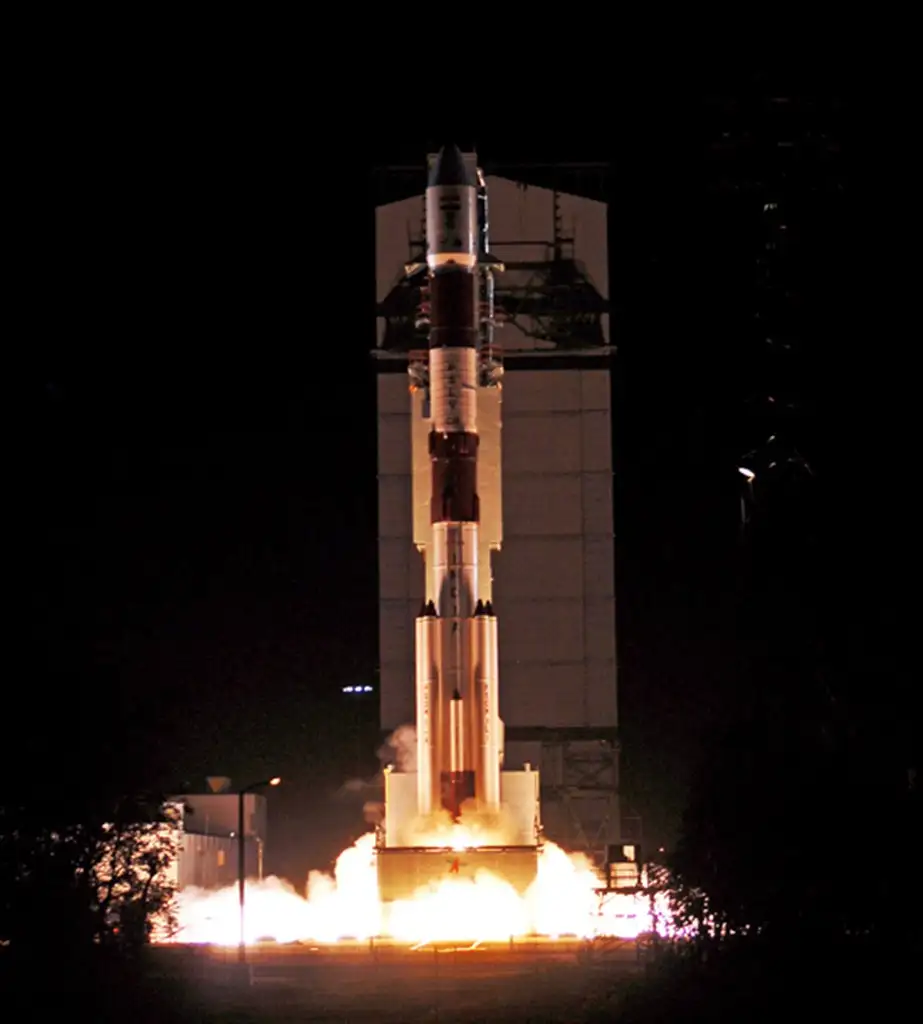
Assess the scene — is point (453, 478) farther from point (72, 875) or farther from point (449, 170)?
point (72, 875)

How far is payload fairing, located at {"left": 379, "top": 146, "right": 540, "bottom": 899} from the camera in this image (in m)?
54.9

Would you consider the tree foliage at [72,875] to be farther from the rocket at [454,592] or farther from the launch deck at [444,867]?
the rocket at [454,592]

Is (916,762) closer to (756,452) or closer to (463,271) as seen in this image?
(756,452)

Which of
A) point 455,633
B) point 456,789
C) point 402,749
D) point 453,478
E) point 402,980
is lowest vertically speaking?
point 402,980

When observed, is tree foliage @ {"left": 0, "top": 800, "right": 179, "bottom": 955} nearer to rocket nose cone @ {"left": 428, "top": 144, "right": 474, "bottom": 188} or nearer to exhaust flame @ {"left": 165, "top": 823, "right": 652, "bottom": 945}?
exhaust flame @ {"left": 165, "top": 823, "right": 652, "bottom": 945}

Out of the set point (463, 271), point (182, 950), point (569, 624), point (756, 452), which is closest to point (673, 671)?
point (569, 624)

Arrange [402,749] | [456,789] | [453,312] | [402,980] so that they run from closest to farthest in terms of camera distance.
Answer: [402,980]
[456,789]
[453,312]
[402,749]

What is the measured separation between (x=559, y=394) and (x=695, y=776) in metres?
37.0

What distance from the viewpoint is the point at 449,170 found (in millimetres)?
56281

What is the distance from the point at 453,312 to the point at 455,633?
8.42 meters

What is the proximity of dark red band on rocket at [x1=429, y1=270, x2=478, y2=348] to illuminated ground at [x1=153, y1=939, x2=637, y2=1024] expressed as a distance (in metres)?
15.5

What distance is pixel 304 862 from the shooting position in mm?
87375

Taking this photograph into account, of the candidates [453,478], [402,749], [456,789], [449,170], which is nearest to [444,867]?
Result: [456,789]

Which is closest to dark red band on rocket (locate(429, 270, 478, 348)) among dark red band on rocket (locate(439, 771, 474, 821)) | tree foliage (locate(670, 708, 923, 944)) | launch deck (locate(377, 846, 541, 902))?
dark red band on rocket (locate(439, 771, 474, 821))
